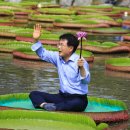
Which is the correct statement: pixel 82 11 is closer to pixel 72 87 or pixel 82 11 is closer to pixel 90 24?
pixel 90 24

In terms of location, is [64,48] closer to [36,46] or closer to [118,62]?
[36,46]

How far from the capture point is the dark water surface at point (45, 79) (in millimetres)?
14695

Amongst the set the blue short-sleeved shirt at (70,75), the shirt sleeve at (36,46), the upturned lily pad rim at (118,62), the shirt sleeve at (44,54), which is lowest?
the upturned lily pad rim at (118,62)

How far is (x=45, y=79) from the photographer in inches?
653

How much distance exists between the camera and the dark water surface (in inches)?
579

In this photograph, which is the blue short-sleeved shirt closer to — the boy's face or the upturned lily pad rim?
the boy's face

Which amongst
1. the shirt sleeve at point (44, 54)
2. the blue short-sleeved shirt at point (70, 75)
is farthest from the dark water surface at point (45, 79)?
the shirt sleeve at point (44, 54)

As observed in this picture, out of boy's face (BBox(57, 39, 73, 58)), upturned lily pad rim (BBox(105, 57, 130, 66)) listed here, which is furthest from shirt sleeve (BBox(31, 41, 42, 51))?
upturned lily pad rim (BBox(105, 57, 130, 66))

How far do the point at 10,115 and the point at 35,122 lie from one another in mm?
554

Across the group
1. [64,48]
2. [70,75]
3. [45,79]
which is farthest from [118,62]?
[64,48]

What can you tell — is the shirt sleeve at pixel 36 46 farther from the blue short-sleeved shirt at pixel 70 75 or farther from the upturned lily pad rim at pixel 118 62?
the upturned lily pad rim at pixel 118 62

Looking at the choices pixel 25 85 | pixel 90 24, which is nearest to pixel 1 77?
pixel 25 85

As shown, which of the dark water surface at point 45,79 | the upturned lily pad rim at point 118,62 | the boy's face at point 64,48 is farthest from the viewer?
the upturned lily pad rim at point 118,62

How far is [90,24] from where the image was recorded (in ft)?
125
